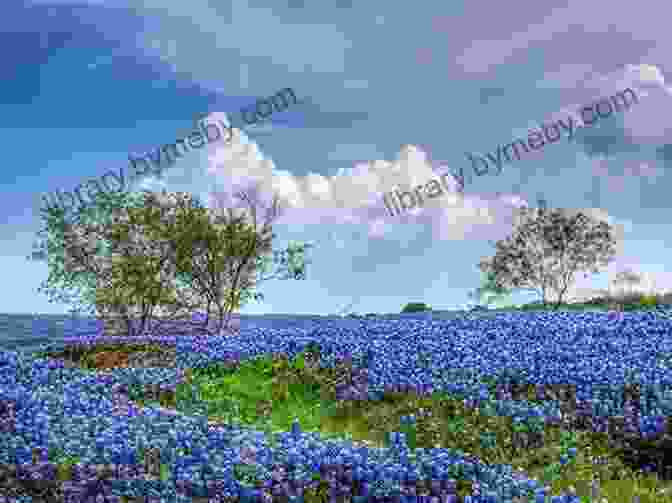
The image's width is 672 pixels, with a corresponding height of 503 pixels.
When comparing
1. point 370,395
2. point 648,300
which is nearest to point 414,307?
point 648,300

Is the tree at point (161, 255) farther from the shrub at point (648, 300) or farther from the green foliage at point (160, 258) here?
the shrub at point (648, 300)

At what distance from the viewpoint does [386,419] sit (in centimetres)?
1243

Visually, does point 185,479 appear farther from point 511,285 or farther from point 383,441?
point 511,285

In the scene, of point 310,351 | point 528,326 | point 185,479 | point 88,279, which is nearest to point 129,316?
point 88,279

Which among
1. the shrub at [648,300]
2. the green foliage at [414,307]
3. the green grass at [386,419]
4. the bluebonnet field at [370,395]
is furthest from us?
the green foliage at [414,307]

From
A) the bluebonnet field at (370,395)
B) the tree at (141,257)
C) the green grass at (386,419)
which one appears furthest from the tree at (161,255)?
the green grass at (386,419)

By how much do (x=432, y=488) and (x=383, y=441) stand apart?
135 inches

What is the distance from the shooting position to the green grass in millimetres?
9883

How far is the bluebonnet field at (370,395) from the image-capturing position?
8383 mm

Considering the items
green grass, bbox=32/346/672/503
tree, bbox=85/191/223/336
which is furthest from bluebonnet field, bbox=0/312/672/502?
tree, bbox=85/191/223/336

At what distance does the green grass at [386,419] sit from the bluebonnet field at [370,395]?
296 mm

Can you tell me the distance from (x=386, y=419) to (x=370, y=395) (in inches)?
41.1

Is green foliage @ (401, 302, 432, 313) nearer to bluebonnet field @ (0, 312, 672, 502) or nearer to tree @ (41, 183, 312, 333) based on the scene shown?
tree @ (41, 183, 312, 333)

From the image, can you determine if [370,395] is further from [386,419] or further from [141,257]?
[141,257]
